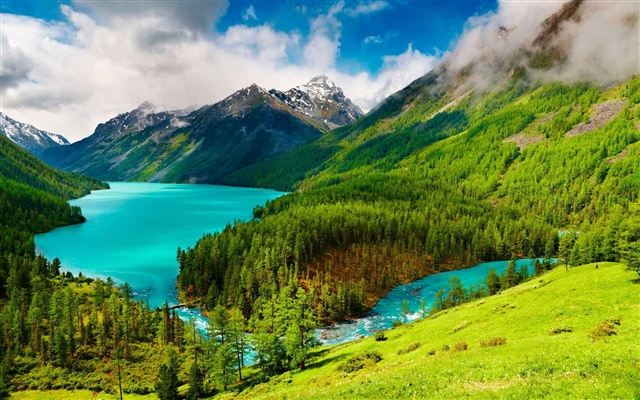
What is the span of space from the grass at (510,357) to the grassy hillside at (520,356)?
75 mm

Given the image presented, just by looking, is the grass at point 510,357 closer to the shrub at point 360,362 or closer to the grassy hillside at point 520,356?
the grassy hillside at point 520,356

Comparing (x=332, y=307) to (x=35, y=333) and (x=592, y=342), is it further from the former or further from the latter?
(x=592, y=342)

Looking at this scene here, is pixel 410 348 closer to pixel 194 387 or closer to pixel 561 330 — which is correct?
pixel 561 330

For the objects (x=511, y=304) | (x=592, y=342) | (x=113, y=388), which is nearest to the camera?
(x=592, y=342)

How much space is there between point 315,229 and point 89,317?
296 ft

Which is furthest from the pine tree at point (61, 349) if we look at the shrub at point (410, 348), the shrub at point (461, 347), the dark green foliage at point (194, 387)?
the shrub at point (461, 347)

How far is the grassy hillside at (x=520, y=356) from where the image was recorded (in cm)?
2447

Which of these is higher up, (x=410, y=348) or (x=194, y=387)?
(x=410, y=348)

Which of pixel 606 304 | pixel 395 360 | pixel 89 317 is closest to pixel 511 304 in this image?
pixel 606 304

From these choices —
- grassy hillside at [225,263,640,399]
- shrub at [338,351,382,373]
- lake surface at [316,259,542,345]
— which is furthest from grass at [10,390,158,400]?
lake surface at [316,259,542,345]

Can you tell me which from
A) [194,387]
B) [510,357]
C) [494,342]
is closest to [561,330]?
[494,342]

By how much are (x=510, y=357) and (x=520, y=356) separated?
852 mm

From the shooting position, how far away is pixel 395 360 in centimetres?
4862

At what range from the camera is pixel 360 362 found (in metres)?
51.6
